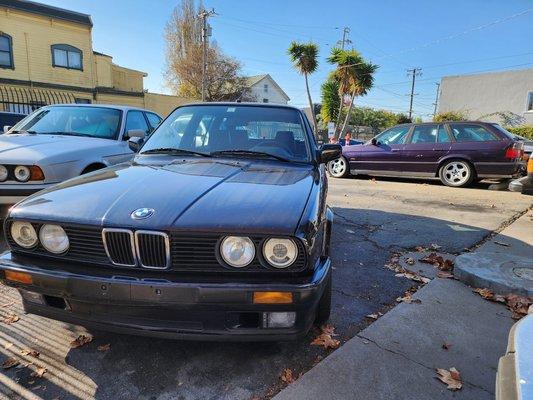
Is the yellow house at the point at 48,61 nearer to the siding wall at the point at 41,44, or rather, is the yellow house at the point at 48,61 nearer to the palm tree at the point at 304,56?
the siding wall at the point at 41,44

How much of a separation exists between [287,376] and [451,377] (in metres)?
0.95

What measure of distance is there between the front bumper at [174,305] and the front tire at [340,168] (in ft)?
29.1

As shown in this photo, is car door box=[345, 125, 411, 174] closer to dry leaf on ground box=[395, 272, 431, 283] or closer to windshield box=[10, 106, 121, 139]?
dry leaf on ground box=[395, 272, 431, 283]

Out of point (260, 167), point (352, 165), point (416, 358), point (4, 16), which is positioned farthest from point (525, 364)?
point (4, 16)

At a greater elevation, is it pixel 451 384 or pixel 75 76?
pixel 75 76

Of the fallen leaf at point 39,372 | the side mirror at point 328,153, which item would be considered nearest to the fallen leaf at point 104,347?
the fallen leaf at point 39,372

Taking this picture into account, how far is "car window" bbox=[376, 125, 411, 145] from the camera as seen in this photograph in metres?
9.69

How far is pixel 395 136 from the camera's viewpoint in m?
9.85

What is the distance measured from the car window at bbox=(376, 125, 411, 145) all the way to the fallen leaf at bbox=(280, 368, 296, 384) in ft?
27.9

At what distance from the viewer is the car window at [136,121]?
5688 millimetres

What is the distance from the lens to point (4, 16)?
19516 mm

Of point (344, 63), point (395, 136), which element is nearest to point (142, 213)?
point (395, 136)

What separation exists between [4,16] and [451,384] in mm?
24969

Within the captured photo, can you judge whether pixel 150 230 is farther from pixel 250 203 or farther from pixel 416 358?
pixel 416 358
